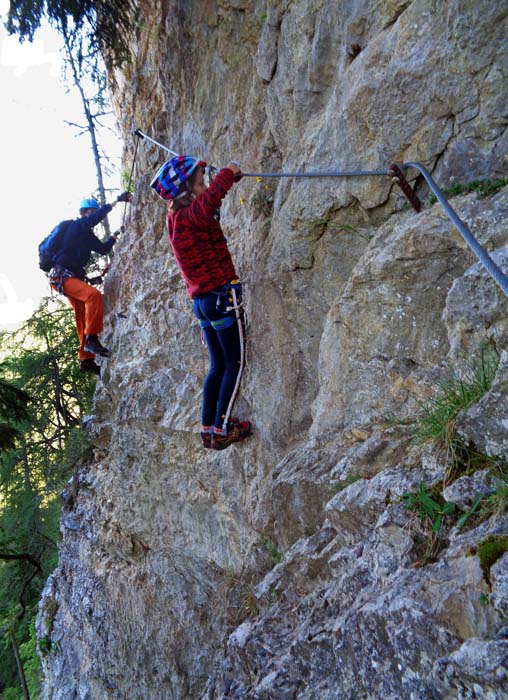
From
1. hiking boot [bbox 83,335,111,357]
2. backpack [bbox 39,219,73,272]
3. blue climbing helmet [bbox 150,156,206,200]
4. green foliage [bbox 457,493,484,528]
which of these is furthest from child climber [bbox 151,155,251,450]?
backpack [bbox 39,219,73,272]

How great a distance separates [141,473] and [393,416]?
4.70 metres

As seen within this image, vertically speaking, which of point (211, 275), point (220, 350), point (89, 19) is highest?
point (89, 19)

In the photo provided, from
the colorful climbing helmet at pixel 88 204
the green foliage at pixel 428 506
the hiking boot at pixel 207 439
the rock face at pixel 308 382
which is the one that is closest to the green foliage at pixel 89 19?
the rock face at pixel 308 382

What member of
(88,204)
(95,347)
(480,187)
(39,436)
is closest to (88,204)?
(88,204)

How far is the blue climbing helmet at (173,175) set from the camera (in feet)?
17.4

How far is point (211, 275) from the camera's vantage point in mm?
5547

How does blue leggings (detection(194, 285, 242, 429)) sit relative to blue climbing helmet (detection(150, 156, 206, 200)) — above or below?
below

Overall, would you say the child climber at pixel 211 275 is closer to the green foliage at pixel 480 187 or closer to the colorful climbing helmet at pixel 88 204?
the green foliage at pixel 480 187

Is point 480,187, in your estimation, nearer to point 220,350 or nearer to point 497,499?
point 497,499

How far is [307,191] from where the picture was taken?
196 inches

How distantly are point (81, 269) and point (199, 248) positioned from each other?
413 cm

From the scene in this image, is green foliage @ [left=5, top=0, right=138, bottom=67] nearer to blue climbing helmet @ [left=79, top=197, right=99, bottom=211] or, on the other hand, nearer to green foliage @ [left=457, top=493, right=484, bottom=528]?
blue climbing helmet @ [left=79, top=197, right=99, bottom=211]

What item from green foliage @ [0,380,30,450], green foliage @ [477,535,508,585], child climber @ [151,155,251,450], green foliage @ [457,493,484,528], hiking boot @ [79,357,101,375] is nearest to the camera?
green foliage @ [477,535,508,585]

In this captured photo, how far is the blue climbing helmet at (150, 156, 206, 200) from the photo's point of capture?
531 cm
